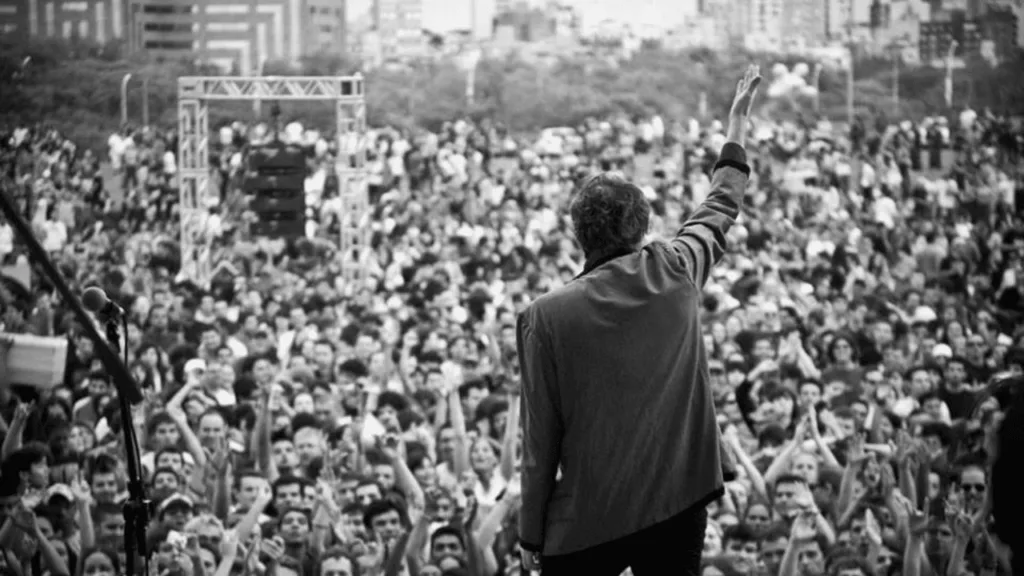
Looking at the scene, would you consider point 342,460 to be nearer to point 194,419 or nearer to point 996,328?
point 194,419

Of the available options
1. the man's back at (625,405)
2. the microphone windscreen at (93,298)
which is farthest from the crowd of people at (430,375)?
the microphone windscreen at (93,298)

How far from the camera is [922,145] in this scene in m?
25.8

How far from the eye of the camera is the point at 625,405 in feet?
11.0

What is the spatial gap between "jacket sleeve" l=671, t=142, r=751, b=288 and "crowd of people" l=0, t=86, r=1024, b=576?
0.37m

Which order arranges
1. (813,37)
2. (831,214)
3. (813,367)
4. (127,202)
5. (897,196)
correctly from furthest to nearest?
(813,37)
(897,196)
(831,214)
(127,202)
(813,367)

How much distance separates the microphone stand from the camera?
3.41 metres

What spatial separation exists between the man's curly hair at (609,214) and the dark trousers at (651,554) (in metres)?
0.51

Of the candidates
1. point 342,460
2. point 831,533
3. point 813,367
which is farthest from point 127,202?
point 831,533

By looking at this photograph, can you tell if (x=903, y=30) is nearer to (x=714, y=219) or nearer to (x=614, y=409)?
(x=714, y=219)

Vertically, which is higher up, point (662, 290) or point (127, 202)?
point (662, 290)

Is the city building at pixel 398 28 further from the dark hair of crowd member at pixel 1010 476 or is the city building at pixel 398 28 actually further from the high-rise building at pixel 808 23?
the dark hair of crowd member at pixel 1010 476

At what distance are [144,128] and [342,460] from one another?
42.2 feet

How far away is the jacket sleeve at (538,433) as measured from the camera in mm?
3393

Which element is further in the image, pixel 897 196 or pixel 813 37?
pixel 813 37
